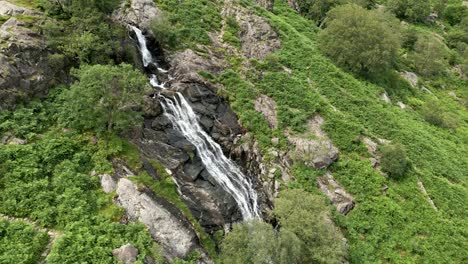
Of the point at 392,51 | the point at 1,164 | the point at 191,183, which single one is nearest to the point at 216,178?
the point at 191,183

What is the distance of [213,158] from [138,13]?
22201 millimetres

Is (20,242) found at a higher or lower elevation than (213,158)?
higher

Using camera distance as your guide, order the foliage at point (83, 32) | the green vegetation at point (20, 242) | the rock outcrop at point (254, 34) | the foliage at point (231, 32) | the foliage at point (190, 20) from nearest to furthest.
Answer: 1. the green vegetation at point (20, 242)
2. the foliage at point (83, 32)
3. the foliage at point (190, 20)
4. the foliage at point (231, 32)
5. the rock outcrop at point (254, 34)

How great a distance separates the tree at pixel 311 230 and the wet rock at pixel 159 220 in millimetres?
6786

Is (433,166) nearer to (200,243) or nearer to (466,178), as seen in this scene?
(466,178)

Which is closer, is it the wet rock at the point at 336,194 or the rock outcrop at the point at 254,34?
the wet rock at the point at 336,194

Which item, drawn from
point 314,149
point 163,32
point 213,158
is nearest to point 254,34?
point 163,32

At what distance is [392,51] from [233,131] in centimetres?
3064

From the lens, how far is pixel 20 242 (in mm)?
17109

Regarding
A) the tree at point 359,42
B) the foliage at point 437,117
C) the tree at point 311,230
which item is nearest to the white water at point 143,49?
the tree at point 311,230

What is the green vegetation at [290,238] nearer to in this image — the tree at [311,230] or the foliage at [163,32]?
the tree at [311,230]

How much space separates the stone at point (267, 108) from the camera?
33.3 m

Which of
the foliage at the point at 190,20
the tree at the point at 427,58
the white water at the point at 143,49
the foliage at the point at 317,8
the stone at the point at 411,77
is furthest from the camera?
the foliage at the point at 317,8

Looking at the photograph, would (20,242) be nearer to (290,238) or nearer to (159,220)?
(159,220)
